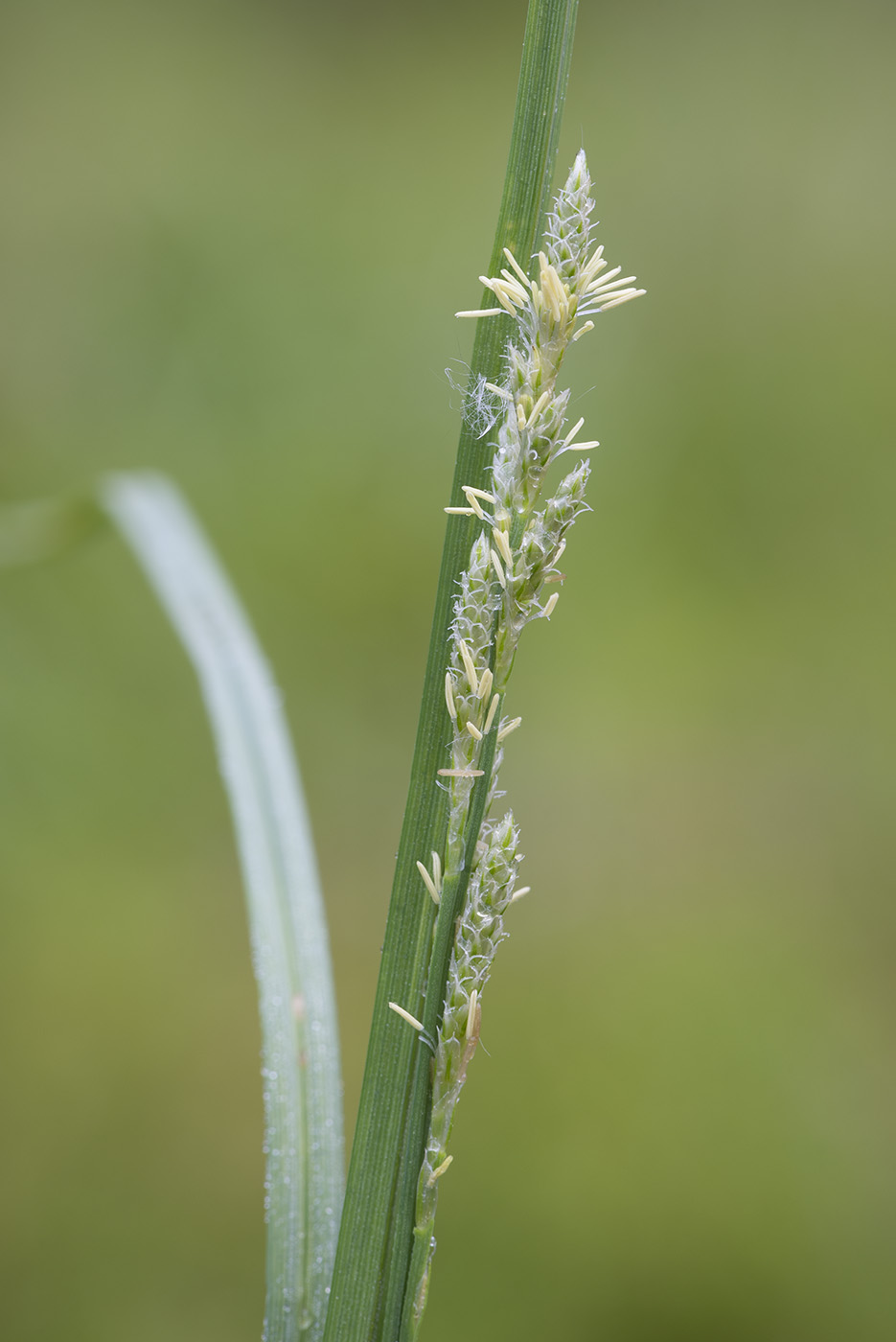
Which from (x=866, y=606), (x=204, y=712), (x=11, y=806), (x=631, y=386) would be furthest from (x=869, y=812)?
(x=11, y=806)

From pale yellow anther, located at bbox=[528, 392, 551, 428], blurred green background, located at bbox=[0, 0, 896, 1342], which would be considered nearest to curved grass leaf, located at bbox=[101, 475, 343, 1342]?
pale yellow anther, located at bbox=[528, 392, 551, 428]

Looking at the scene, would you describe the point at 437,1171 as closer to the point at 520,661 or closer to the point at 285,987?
the point at 285,987

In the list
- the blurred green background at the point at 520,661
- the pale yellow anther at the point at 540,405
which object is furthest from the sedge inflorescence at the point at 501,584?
the blurred green background at the point at 520,661

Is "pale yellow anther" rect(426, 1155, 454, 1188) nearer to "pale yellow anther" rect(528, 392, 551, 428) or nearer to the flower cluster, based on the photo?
the flower cluster

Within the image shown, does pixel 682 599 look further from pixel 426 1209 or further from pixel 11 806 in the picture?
pixel 426 1209

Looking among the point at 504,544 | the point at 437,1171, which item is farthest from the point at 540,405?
the point at 437,1171

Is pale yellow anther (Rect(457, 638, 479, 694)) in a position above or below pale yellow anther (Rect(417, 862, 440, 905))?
above
